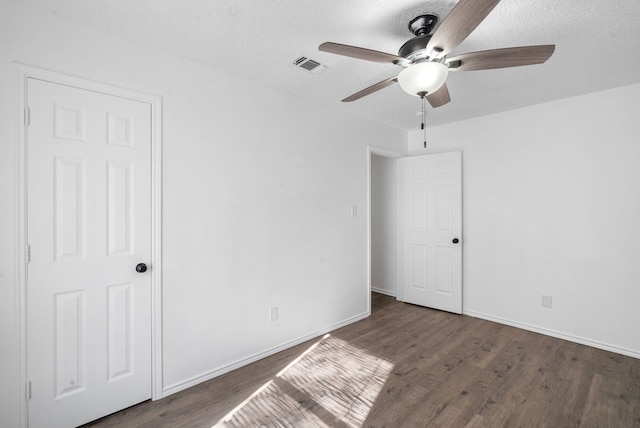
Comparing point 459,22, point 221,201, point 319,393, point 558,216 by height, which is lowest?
point 319,393

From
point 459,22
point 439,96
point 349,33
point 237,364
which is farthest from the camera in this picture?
point 237,364

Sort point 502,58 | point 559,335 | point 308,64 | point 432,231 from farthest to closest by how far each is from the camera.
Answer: point 432,231, point 559,335, point 308,64, point 502,58

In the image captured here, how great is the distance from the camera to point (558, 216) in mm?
3184

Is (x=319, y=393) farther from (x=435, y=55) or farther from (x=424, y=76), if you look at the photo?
(x=435, y=55)

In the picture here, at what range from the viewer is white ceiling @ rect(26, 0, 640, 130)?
1.71 m

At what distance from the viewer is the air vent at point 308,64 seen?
2.32 metres

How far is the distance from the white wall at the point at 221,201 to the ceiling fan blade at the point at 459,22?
1.28m

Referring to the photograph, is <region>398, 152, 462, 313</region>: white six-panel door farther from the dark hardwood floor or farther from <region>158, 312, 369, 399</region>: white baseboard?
<region>158, 312, 369, 399</region>: white baseboard

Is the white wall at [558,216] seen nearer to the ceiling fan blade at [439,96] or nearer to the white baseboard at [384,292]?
the white baseboard at [384,292]

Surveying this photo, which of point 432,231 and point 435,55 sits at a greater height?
point 435,55

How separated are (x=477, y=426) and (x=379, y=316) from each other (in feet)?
6.44

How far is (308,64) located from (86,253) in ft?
6.72

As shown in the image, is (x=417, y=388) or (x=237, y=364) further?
(x=237, y=364)

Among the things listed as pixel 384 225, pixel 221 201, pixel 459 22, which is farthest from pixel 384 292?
pixel 459 22
